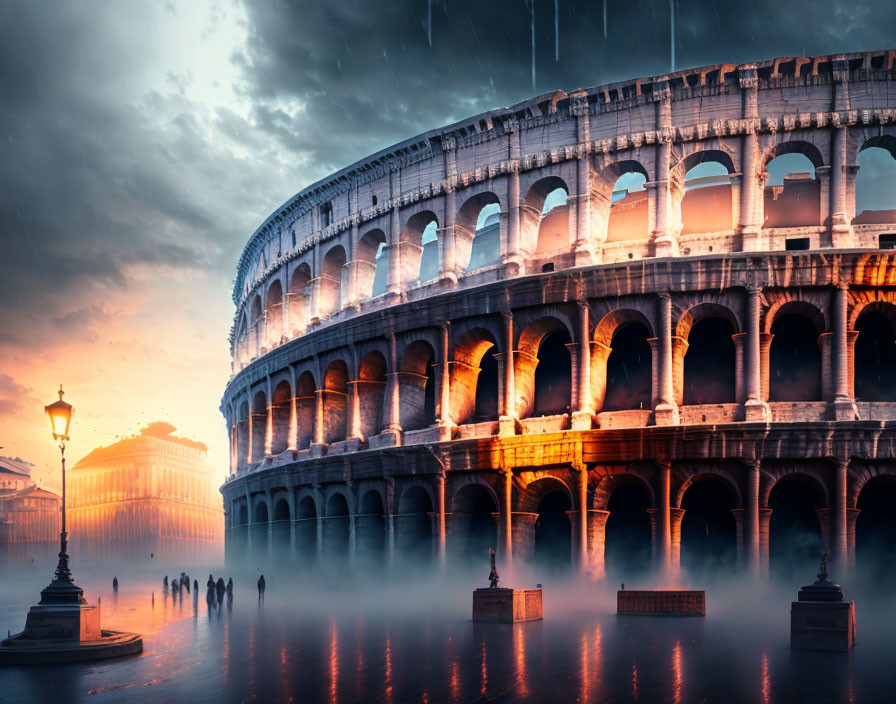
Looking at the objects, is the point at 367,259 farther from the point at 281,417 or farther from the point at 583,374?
the point at 583,374

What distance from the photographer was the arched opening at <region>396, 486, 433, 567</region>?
3092 centimetres

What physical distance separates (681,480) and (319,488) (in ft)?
46.0

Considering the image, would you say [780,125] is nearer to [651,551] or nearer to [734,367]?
[734,367]

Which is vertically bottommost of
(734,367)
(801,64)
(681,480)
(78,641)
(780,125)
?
(78,641)

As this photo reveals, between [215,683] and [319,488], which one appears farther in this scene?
[319,488]

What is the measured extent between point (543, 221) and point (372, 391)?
8.46 metres

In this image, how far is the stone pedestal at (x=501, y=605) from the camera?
842 inches

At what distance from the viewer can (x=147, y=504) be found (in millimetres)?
83875

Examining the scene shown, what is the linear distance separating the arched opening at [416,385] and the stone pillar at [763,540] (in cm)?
1097

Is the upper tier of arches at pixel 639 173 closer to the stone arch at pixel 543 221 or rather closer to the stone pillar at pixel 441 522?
the stone arch at pixel 543 221

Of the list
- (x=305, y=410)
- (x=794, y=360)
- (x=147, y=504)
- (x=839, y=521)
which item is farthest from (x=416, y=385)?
(x=147, y=504)

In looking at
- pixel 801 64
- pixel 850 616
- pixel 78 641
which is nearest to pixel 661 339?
pixel 801 64

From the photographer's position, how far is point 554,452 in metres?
27.4

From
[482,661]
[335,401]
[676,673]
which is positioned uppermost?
[335,401]
